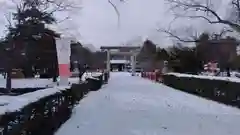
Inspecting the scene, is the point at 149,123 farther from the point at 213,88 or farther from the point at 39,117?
the point at 213,88

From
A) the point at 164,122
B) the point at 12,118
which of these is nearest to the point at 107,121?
the point at 164,122

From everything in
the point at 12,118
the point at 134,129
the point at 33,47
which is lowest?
the point at 134,129

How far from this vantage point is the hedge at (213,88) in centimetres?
1817

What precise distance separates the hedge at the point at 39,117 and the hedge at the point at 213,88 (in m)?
7.75

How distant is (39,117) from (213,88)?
1535 centimetres

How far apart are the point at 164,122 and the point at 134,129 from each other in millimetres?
1666

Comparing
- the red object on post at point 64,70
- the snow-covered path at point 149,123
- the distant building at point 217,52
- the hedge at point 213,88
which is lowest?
the snow-covered path at point 149,123

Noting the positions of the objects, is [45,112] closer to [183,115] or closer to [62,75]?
[183,115]

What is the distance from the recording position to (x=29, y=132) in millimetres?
7191

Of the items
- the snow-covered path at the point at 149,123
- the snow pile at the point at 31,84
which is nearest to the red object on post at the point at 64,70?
the snow-covered path at the point at 149,123

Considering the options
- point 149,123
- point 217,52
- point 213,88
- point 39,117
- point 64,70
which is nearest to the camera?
point 39,117

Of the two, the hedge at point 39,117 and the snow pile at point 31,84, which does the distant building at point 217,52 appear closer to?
the snow pile at point 31,84

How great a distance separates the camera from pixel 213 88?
22.2 meters

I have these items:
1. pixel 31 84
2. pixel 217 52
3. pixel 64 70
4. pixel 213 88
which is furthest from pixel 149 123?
pixel 217 52
